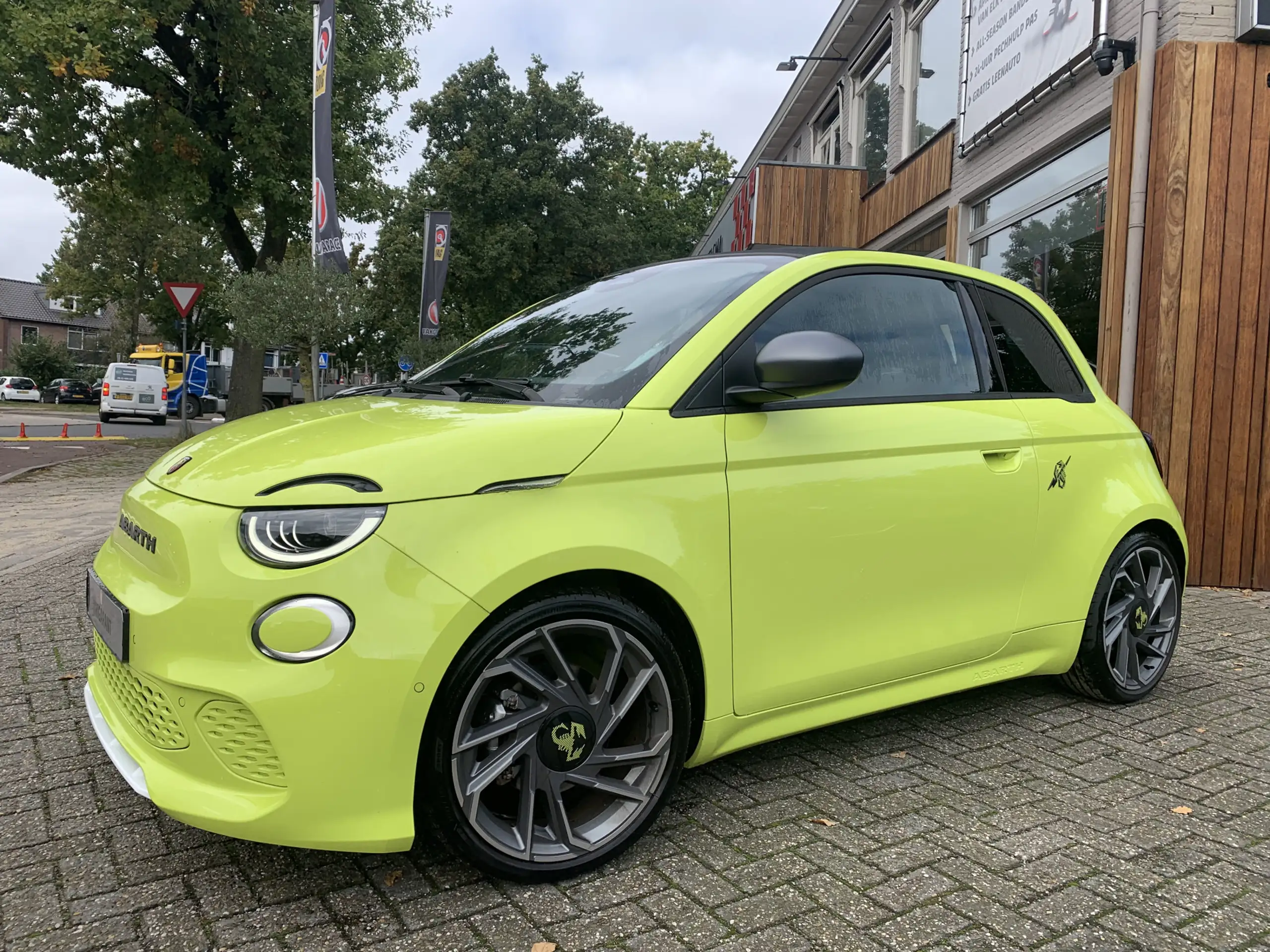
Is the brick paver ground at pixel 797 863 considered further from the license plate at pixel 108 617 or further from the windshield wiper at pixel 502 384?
the windshield wiper at pixel 502 384

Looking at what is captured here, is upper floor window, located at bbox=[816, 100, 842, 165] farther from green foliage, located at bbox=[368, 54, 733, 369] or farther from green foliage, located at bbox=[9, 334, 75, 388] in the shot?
green foliage, located at bbox=[9, 334, 75, 388]

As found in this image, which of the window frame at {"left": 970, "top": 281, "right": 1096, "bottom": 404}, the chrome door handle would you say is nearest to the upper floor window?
the window frame at {"left": 970, "top": 281, "right": 1096, "bottom": 404}

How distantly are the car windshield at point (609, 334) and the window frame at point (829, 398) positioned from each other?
11 centimetres

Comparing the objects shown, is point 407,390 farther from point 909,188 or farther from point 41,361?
point 41,361

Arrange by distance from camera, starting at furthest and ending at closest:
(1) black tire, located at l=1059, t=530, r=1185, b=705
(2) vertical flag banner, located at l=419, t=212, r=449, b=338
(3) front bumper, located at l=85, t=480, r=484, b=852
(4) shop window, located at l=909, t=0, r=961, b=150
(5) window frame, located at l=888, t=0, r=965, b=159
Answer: (2) vertical flag banner, located at l=419, t=212, r=449, b=338 < (5) window frame, located at l=888, t=0, r=965, b=159 < (4) shop window, located at l=909, t=0, r=961, b=150 < (1) black tire, located at l=1059, t=530, r=1185, b=705 < (3) front bumper, located at l=85, t=480, r=484, b=852

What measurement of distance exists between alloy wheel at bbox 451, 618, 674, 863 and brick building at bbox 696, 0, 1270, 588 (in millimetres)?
5290

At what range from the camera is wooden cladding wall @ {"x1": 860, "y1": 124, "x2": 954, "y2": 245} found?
10664 millimetres

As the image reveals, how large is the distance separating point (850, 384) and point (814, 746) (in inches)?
51.1

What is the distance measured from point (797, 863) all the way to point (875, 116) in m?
13.6

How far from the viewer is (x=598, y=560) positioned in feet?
7.48

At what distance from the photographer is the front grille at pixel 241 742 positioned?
2.02m

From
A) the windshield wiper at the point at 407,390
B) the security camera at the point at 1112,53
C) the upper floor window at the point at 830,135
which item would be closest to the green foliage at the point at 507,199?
the upper floor window at the point at 830,135

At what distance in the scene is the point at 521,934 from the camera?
7.03ft

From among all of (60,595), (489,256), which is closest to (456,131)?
(489,256)
